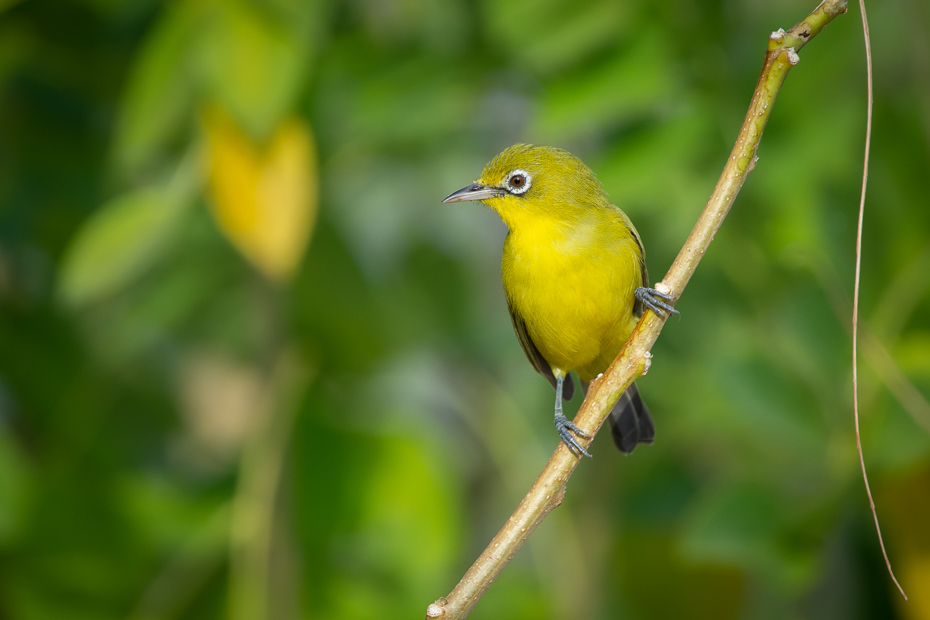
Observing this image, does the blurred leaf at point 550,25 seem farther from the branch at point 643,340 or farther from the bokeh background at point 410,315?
the branch at point 643,340

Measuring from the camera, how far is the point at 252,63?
1203 millimetres

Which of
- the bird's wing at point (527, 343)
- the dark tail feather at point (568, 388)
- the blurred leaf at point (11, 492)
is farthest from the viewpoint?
the blurred leaf at point (11, 492)

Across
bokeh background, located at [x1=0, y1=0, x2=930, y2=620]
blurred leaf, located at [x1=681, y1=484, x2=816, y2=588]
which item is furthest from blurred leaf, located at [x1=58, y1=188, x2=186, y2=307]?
blurred leaf, located at [x1=681, y1=484, x2=816, y2=588]

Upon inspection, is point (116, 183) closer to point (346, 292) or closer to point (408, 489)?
point (346, 292)

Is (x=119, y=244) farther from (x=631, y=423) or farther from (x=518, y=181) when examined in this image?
(x=631, y=423)

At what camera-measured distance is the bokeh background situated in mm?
1259

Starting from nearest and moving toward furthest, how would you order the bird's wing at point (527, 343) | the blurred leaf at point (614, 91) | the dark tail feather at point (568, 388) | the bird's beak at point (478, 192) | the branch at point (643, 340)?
the branch at point (643, 340) → the bird's beak at point (478, 192) → the bird's wing at point (527, 343) → the blurred leaf at point (614, 91) → the dark tail feather at point (568, 388)

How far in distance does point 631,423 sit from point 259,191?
0.56m

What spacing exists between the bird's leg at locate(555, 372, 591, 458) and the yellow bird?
11mm

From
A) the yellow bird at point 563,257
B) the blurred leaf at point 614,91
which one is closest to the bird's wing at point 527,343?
the yellow bird at point 563,257

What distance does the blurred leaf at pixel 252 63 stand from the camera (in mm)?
1164

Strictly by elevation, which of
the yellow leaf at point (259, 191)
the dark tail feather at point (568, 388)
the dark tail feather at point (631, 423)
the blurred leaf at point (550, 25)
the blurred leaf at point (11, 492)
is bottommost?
the blurred leaf at point (11, 492)

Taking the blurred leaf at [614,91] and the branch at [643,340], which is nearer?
the branch at [643,340]

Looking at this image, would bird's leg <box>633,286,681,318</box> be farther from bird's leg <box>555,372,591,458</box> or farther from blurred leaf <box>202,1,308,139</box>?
blurred leaf <box>202,1,308,139</box>
